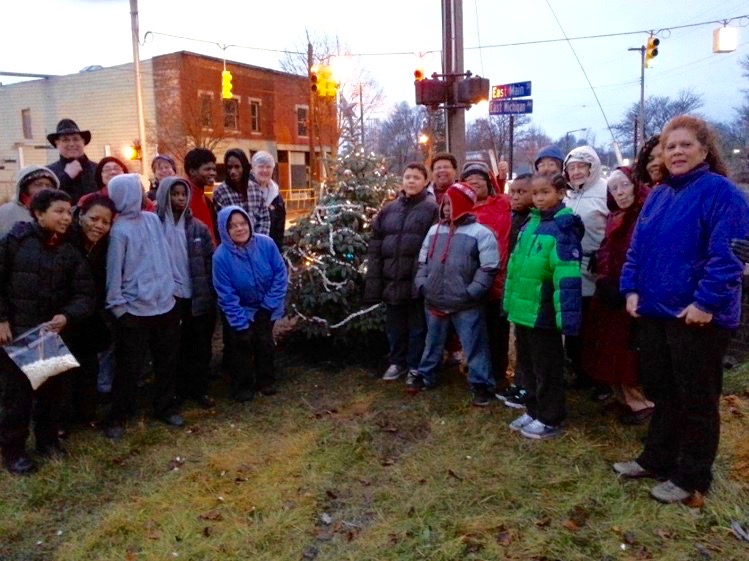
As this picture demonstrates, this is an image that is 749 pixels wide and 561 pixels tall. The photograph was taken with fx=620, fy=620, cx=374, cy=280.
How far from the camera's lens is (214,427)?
5098 mm

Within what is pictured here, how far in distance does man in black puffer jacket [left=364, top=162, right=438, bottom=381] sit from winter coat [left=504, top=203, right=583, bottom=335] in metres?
1.20

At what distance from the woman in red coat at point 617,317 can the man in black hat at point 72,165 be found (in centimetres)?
449

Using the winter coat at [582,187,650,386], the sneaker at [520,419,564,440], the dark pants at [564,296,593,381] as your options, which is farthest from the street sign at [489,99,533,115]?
the sneaker at [520,419,564,440]

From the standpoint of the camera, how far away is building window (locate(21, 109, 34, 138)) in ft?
119

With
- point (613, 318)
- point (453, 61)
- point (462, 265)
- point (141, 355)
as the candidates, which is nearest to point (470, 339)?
point (462, 265)

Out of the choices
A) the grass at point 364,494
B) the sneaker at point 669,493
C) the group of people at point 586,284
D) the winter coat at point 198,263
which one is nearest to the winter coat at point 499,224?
the group of people at point 586,284

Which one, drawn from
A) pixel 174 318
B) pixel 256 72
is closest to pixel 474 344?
pixel 174 318

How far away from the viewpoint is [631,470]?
13.1ft

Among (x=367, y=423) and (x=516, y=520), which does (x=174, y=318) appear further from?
(x=516, y=520)

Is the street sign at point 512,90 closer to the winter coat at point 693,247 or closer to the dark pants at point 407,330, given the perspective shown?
the dark pants at point 407,330

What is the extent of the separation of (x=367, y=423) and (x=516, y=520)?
180cm

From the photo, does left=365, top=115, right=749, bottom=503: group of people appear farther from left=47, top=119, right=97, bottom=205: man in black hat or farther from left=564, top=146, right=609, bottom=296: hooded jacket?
left=47, top=119, right=97, bottom=205: man in black hat

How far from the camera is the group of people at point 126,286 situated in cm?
418

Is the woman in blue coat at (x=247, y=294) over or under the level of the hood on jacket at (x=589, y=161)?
under
